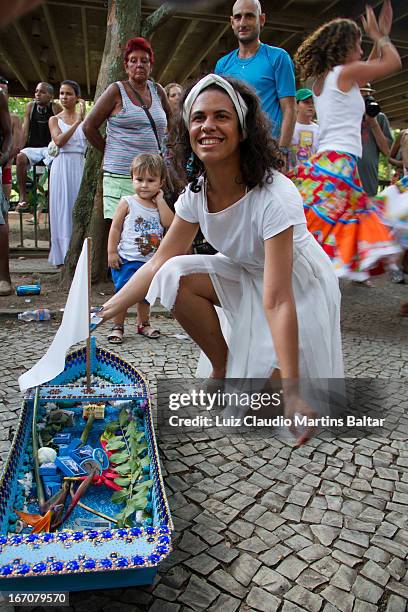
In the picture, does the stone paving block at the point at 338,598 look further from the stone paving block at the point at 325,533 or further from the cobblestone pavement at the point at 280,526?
the stone paving block at the point at 325,533

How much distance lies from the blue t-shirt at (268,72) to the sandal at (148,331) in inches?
73.1

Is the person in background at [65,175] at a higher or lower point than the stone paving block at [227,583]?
higher

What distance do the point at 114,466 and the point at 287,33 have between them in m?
7.83

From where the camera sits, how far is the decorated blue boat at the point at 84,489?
4.33 ft

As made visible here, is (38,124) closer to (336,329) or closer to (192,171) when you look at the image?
(192,171)

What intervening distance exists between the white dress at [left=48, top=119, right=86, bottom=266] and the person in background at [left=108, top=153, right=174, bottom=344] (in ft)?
7.06

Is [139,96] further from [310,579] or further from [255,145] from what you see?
[310,579]

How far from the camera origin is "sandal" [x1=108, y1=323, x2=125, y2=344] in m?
4.09

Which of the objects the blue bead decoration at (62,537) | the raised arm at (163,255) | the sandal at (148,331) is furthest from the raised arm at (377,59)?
the blue bead decoration at (62,537)

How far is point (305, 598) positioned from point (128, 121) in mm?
3787

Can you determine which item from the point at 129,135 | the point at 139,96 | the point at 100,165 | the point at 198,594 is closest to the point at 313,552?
the point at 198,594

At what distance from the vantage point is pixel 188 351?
398cm

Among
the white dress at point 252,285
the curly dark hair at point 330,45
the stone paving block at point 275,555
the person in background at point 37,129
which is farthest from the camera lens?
the person in background at point 37,129

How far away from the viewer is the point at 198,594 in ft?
5.34
